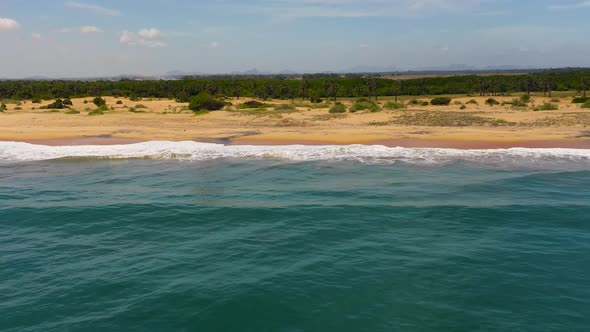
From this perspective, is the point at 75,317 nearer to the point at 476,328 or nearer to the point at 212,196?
the point at 476,328

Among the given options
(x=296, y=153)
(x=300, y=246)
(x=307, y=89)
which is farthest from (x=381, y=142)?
(x=307, y=89)

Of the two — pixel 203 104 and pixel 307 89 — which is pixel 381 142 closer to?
pixel 203 104

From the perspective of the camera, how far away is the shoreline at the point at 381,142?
22.5m

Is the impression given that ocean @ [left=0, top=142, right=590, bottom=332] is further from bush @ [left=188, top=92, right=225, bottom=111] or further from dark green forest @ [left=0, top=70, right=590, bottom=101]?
dark green forest @ [left=0, top=70, right=590, bottom=101]

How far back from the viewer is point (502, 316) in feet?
26.4

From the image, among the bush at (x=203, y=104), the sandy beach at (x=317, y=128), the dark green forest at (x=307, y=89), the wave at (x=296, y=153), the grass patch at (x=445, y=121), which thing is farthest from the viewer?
the dark green forest at (x=307, y=89)

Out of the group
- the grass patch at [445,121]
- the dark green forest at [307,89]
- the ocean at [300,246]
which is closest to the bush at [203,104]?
the grass patch at [445,121]

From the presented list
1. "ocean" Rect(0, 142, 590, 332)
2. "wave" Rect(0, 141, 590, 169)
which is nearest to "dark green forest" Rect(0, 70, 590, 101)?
"wave" Rect(0, 141, 590, 169)

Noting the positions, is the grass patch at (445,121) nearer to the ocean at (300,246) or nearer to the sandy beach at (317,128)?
the sandy beach at (317,128)

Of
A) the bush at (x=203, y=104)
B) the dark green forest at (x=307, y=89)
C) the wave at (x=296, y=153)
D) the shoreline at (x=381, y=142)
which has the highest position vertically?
the dark green forest at (x=307, y=89)

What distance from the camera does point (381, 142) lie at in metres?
24.3

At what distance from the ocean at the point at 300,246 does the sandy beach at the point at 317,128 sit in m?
5.04

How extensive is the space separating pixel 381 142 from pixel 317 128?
21.6 ft

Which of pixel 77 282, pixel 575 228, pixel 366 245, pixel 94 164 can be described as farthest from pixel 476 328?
pixel 94 164
